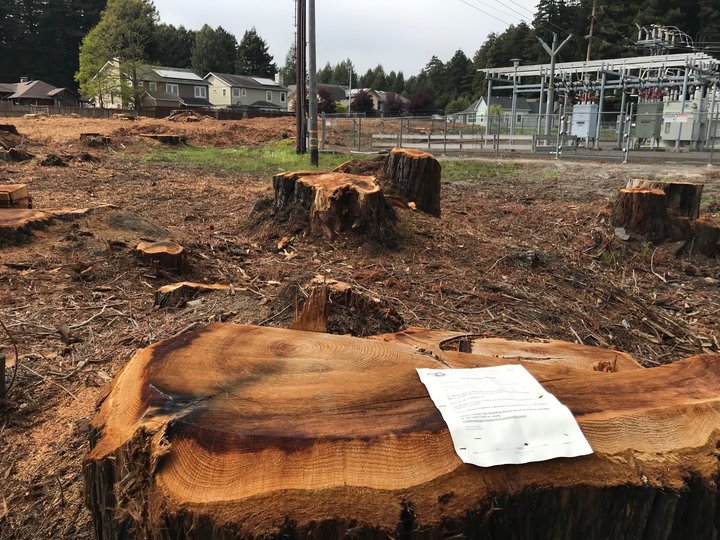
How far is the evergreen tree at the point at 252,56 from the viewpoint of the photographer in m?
105

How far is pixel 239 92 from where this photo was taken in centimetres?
8125

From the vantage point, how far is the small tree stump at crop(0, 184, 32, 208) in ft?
21.1

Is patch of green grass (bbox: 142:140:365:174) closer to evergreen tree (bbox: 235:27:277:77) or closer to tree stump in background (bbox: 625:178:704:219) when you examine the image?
tree stump in background (bbox: 625:178:704:219)

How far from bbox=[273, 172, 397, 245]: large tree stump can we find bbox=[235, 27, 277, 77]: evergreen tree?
347ft

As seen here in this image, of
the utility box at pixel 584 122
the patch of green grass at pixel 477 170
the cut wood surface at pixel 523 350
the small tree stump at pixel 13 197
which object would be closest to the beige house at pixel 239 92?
the utility box at pixel 584 122

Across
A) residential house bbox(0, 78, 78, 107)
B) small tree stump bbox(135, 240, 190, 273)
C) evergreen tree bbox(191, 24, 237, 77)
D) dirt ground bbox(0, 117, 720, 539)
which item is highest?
evergreen tree bbox(191, 24, 237, 77)

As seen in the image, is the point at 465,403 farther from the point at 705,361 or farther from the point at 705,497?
the point at 705,361

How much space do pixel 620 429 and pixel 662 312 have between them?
441cm

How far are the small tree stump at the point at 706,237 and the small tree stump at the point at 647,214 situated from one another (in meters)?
0.31

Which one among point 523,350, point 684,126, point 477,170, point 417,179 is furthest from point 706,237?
point 684,126

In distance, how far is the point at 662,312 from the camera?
17.9 feet

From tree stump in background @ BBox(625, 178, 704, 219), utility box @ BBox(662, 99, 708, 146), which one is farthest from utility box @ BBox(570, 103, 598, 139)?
tree stump in background @ BBox(625, 178, 704, 219)

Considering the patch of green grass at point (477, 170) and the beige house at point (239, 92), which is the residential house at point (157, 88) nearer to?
the beige house at point (239, 92)

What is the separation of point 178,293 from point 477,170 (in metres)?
14.1
